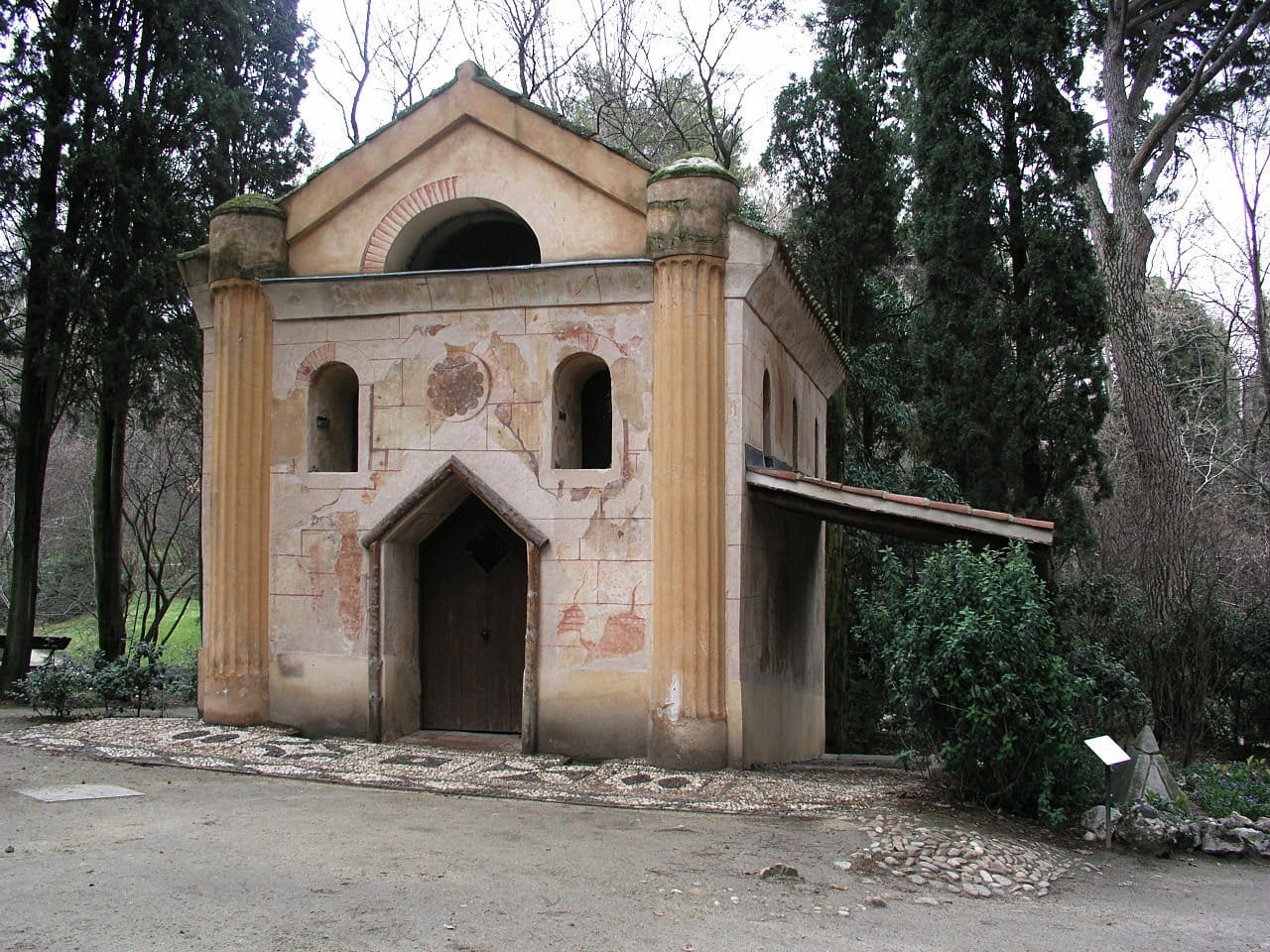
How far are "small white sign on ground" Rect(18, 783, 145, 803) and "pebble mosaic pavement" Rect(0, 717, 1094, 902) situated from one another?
0.98 metres

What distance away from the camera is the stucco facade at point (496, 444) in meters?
10.1

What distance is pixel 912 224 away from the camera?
17969 millimetres

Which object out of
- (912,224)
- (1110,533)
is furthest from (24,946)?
(1110,533)

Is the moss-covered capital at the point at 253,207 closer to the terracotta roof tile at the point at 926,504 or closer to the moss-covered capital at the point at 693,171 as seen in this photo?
the moss-covered capital at the point at 693,171

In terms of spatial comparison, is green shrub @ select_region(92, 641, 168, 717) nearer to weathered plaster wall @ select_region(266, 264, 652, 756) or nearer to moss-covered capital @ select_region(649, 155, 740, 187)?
weathered plaster wall @ select_region(266, 264, 652, 756)

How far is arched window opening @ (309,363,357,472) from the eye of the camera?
11.4 m

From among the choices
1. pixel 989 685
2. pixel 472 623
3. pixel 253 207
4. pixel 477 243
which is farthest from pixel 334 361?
pixel 989 685

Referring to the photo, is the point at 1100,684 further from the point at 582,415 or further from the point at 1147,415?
the point at 1147,415

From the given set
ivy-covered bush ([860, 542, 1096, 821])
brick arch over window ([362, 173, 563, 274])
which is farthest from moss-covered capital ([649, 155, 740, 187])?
ivy-covered bush ([860, 542, 1096, 821])

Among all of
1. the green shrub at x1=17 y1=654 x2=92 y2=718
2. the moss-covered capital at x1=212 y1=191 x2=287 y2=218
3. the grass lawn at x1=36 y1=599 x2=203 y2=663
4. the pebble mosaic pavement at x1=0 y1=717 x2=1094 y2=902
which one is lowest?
the grass lawn at x1=36 y1=599 x2=203 y2=663

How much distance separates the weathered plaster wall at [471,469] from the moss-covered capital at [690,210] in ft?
1.26

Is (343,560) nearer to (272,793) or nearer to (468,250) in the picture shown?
(272,793)

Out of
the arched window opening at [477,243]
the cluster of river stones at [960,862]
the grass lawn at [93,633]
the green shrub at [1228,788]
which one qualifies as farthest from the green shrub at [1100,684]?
the grass lawn at [93,633]

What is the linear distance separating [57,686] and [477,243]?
694cm
